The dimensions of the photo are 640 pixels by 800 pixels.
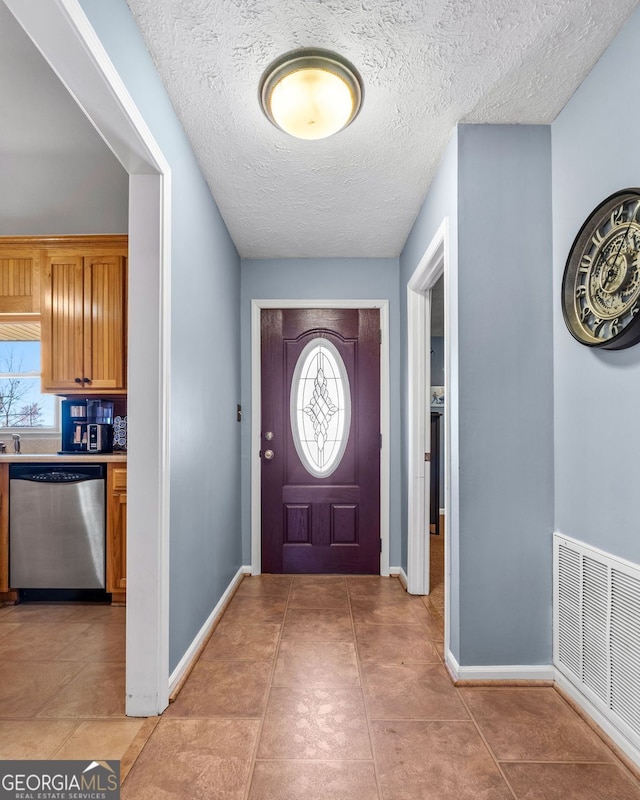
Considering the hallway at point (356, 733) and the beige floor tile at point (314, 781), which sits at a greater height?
the beige floor tile at point (314, 781)

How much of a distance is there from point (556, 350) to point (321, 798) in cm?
187

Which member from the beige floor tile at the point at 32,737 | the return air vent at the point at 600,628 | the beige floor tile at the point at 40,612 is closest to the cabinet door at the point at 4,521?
the beige floor tile at the point at 40,612

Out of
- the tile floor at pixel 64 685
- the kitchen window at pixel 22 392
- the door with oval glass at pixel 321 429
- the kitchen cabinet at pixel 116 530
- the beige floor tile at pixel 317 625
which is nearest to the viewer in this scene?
the tile floor at pixel 64 685

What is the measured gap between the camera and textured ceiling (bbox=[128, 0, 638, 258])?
62.9 inches

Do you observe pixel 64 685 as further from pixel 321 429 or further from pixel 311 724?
pixel 321 429

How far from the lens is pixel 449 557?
89.5 inches

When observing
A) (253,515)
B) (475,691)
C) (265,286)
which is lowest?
(475,691)

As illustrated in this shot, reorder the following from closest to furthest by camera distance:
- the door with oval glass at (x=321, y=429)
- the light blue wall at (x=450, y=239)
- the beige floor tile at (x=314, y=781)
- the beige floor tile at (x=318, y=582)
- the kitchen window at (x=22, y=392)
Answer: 1. the beige floor tile at (x=314, y=781)
2. the light blue wall at (x=450, y=239)
3. the beige floor tile at (x=318, y=582)
4. the kitchen window at (x=22, y=392)
5. the door with oval glass at (x=321, y=429)

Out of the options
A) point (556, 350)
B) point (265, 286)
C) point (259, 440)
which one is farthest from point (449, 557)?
point (265, 286)

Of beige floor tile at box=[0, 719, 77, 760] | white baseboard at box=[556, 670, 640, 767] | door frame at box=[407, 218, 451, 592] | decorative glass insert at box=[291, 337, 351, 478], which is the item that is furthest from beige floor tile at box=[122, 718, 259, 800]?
decorative glass insert at box=[291, 337, 351, 478]

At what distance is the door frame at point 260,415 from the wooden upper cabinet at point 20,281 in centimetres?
147

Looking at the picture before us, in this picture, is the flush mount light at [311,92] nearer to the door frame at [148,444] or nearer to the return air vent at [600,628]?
the door frame at [148,444]

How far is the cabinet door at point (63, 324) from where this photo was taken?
10.5 ft

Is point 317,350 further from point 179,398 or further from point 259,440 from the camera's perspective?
point 179,398
